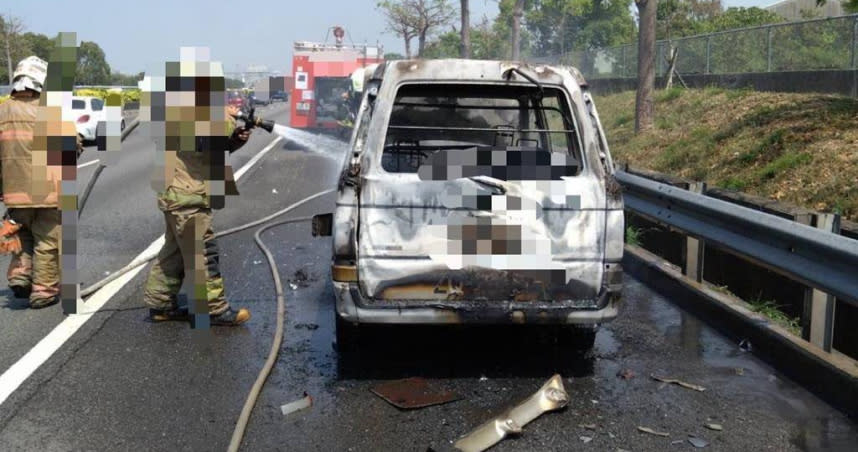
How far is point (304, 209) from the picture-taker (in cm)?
1181

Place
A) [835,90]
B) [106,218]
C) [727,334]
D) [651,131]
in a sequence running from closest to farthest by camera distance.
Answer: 1. [727,334]
2. [106,218]
3. [835,90]
4. [651,131]

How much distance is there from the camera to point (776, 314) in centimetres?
610

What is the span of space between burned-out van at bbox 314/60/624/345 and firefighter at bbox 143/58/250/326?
1295mm

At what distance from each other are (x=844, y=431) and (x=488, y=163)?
2247mm

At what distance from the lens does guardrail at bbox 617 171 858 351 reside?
4711 millimetres

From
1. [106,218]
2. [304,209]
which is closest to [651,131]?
[304,209]

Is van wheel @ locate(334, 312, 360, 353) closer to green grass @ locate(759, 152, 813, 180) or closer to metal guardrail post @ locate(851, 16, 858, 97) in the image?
green grass @ locate(759, 152, 813, 180)

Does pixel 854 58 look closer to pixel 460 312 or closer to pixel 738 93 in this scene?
pixel 738 93

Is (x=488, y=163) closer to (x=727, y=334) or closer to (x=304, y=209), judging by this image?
(x=727, y=334)

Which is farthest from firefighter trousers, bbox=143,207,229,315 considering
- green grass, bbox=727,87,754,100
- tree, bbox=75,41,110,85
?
tree, bbox=75,41,110,85

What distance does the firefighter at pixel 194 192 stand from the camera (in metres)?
5.87

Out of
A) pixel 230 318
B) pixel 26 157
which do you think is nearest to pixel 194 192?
pixel 230 318

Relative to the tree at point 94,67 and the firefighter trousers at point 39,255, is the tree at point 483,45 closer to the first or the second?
the tree at point 94,67

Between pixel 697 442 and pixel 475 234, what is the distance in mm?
1536
